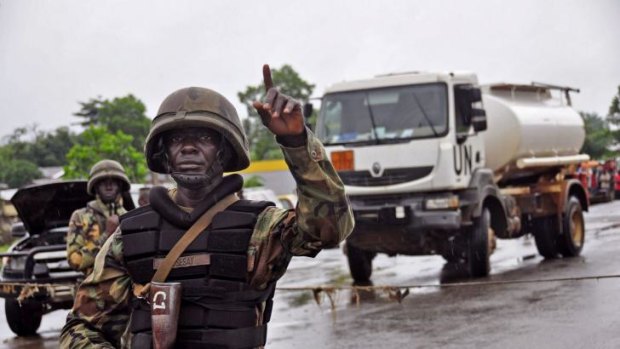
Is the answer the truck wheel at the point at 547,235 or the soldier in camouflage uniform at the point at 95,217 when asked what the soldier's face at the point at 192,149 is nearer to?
the soldier in camouflage uniform at the point at 95,217

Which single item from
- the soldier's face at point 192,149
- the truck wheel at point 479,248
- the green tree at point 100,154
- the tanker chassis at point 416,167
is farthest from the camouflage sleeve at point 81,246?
the green tree at point 100,154

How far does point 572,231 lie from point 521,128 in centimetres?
247

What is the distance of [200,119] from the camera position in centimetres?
337

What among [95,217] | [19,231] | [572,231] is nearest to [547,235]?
[572,231]

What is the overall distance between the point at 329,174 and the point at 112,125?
5945cm

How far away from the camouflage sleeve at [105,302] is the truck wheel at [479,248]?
1085cm

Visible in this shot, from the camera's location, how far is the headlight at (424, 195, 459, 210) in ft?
44.1

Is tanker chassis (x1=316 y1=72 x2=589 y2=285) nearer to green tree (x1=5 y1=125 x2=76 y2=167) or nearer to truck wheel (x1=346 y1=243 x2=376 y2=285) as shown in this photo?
truck wheel (x1=346 y1=243 x2=376 y2=285)

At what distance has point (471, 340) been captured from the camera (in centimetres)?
902

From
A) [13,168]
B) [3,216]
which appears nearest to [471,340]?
[3,216]

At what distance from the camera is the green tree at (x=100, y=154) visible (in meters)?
36.0

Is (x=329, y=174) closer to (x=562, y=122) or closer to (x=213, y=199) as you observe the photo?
(x=213, y=199)

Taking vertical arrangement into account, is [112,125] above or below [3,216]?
above

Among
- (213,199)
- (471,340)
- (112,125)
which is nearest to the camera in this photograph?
(213,199)
